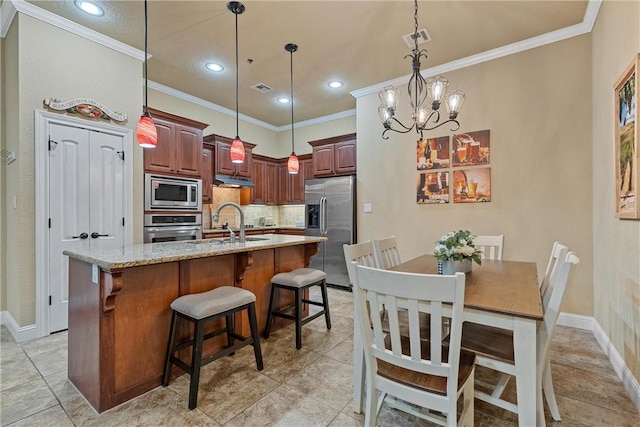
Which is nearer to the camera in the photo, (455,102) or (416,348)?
(416,348)

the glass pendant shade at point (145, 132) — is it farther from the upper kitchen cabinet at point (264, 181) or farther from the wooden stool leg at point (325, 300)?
the upper kitchen cabinet at point (264, 181)

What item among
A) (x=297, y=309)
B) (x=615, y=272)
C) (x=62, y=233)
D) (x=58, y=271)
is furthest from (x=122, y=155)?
(x=615, y=272)

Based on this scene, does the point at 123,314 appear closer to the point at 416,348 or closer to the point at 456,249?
the point at 416,348

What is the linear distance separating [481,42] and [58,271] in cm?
508

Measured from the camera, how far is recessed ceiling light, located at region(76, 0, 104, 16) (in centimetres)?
267

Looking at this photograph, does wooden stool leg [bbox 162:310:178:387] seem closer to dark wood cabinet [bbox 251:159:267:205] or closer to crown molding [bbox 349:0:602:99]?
dark wood cabinet [bbox 251:159:267:205]

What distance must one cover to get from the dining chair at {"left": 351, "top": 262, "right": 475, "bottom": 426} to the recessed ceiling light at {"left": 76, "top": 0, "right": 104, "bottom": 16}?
11.1ft

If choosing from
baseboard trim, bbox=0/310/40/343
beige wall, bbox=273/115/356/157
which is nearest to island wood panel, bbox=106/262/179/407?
baseboard trim, bbox=0/310/40/343

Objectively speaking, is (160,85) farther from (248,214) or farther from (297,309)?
(297,309)

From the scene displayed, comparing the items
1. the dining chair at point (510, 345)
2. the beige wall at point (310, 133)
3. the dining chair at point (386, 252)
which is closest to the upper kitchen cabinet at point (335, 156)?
the beige wall at point (310, 133)

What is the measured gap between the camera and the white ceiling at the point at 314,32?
2.71 m

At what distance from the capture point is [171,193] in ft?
12.8

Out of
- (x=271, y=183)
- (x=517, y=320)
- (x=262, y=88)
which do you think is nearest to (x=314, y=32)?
(x=262, y=88)

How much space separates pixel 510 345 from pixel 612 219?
173 cm
